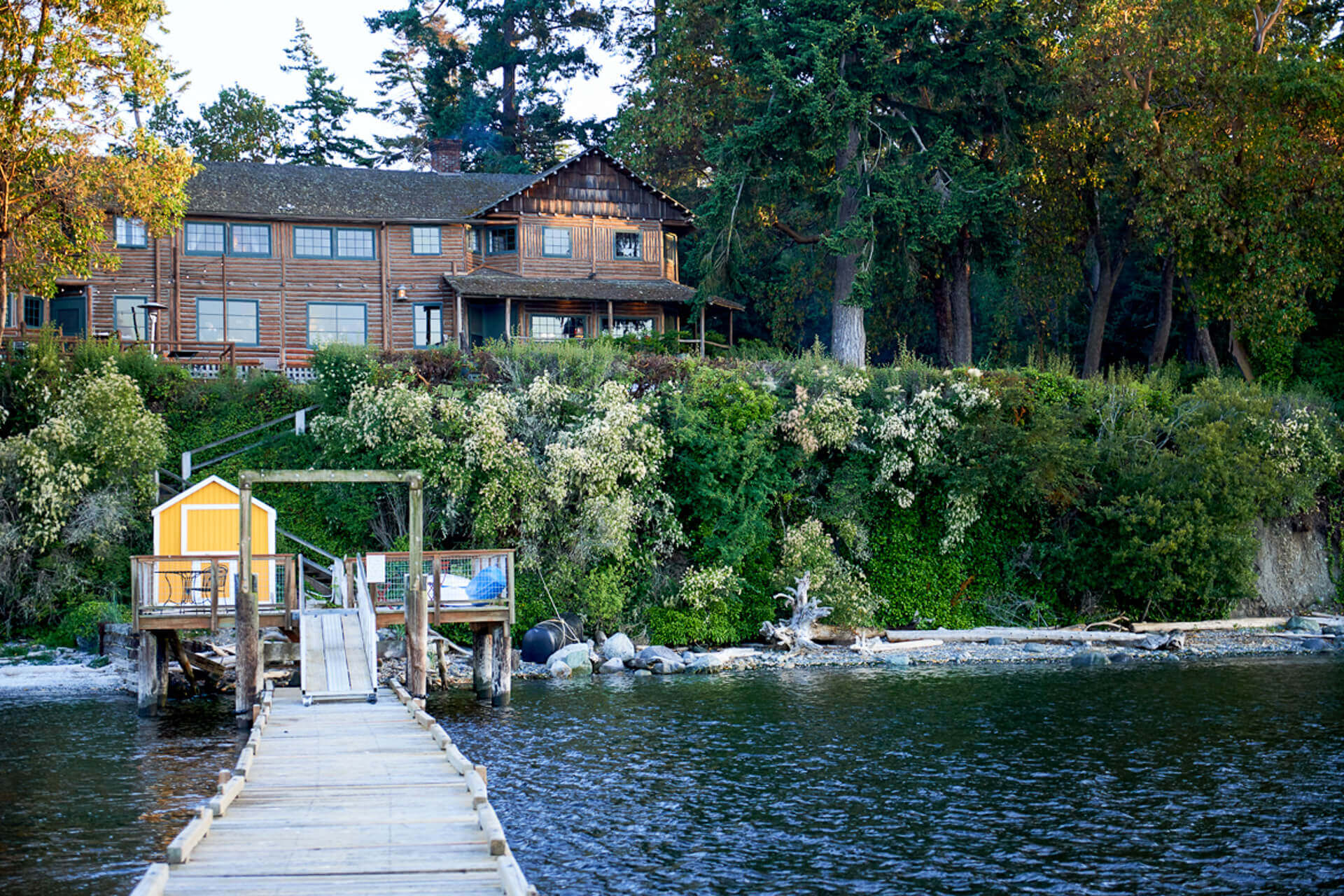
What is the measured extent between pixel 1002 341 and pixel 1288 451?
16.5 m

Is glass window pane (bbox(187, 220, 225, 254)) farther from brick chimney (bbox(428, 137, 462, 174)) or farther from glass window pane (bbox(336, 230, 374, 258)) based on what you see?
brick chimney (bbox(428, 137, 462, 174))

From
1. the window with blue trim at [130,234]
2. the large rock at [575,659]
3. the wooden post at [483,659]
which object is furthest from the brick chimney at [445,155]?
the wooden post at [483,659]

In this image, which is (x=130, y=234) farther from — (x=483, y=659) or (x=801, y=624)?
(x=801, y=624)

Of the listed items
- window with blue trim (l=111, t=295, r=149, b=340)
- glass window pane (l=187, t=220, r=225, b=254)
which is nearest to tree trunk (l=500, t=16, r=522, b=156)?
glass window pane (l=187, t=220, r=225, b=254)

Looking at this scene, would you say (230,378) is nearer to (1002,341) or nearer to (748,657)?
(748,657)

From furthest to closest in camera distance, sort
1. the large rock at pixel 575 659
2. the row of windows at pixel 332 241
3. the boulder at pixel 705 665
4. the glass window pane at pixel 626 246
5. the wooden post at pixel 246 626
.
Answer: the glass window pane at pixel 626 246 → the row of windows at pixel 332 241 → the boulder at pixel 705 665 → the large rock at pixel 575 659 → the wooden post at pixel 246 626

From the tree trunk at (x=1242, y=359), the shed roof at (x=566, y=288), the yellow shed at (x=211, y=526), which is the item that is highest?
the shed roof at (x=566, y=288)

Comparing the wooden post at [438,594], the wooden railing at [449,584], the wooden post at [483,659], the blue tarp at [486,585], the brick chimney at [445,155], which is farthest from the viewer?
the brick chimney at [445,155]

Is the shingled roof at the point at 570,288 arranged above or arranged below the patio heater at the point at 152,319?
above

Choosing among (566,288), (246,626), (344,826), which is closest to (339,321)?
(566,288)

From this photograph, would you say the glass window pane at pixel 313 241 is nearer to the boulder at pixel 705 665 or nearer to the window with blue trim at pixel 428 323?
the window with blue trim at pixel 428 323

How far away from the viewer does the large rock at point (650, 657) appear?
98.8 ft

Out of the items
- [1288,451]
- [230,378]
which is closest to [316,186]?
[230,378]

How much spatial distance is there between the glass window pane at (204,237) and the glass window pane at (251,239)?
0.44 meters
